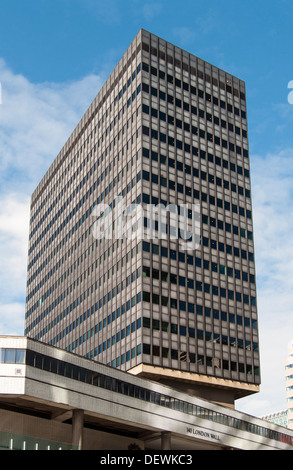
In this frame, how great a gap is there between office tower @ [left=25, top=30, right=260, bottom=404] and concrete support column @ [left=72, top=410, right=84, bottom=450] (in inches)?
998

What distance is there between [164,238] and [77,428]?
1624 inches

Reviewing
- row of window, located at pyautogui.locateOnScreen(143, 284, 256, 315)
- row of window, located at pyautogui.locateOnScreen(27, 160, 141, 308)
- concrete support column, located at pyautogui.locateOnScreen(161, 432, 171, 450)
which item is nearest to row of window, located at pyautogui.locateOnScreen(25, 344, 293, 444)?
concrete support column, located at pyautogui.locateOnScreen(161, 432, 171, 450)

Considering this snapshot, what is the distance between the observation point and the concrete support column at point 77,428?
64375mm

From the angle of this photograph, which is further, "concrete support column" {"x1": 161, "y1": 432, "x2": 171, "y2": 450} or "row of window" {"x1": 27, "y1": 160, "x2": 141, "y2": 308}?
"row of window" {"x1": 27, "y1": 160, "x2": 141, "y2": 308}

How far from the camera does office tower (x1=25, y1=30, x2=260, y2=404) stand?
97812mm

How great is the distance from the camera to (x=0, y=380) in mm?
60219

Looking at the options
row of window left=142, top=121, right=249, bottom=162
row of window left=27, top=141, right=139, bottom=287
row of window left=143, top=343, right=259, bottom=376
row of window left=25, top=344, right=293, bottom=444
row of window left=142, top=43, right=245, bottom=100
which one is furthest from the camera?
row of window left=142, top=43, right=245, bottom=100

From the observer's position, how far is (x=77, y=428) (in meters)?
65.4

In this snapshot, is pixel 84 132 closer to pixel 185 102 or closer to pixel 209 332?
pixel 185 102

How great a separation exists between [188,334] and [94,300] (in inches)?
828

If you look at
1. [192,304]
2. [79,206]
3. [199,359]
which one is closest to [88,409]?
[199,359]

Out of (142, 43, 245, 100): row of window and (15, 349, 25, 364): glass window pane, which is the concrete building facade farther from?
(142, 43, 245, 100): row of window
